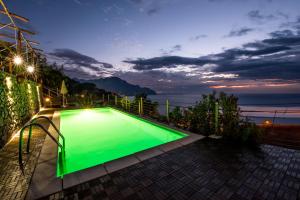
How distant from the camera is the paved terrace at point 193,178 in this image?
2016 mm

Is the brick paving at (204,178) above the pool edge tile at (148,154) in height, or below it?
below

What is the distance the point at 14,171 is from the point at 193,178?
3.28 m

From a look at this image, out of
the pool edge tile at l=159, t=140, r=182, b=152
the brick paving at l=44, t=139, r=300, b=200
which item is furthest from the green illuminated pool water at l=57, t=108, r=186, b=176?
the brick paving at l=44, t=139, r=300, b=200

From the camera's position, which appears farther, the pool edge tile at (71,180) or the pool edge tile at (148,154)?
the pool edge tile at (148,154)

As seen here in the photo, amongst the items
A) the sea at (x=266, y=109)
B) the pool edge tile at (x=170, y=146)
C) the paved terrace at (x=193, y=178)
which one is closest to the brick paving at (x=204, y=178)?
the paved terrace at (x=193, y=178)

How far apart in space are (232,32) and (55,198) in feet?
62.6

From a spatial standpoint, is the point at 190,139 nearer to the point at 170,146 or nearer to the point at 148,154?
the point at 170,146

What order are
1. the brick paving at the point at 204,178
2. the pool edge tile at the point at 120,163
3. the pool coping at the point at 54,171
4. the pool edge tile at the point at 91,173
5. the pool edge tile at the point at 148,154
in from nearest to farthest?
the brick paving at the point at 204,178 → the pool coping at the point at 54,171 → the pool edge tile at the point at 91,173 → the pool edge tile at the point at 120,163 → the pool edge tile at the point at 148,154

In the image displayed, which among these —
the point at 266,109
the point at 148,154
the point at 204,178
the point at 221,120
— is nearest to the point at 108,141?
the point at 148,154

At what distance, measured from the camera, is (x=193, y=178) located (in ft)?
7.84

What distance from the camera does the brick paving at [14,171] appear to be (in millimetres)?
2055

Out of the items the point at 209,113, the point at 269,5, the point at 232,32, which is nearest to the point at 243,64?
the point at 232,32

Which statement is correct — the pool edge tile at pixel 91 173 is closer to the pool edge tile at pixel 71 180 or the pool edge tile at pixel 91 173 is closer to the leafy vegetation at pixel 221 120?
the pool edge tile at pixel 71 180

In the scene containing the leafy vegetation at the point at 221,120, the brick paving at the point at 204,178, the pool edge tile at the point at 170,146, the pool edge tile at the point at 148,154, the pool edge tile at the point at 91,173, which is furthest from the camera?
the leafy vegetation at the point at 221,120
